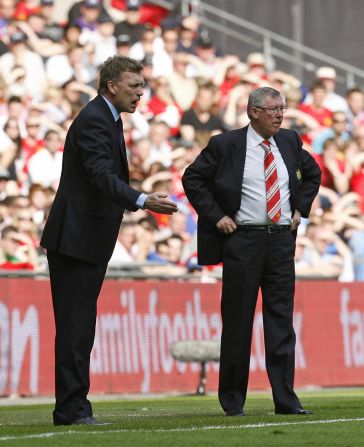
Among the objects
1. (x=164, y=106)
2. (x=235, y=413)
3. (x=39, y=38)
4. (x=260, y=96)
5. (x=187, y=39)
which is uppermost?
Answer: (x=187, y=39)

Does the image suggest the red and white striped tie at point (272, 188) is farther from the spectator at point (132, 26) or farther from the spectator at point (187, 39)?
the spectator at point (187, 39)

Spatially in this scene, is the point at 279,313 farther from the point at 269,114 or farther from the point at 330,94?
the point at 330,94

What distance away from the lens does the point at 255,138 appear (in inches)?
366

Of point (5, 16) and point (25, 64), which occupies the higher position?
point (5, 16)

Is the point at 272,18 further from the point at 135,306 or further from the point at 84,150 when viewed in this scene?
the point at 84,150

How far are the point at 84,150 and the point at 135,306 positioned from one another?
24.2 feet

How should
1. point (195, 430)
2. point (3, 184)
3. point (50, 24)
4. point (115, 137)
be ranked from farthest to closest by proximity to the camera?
point (50, 24), point (3, 184), point (115, 137), point (195, 430)

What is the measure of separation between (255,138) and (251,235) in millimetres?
658

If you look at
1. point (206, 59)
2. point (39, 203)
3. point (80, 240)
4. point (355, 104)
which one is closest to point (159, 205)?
point (80, 240)

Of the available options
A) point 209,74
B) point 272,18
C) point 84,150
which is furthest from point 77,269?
point 272,18

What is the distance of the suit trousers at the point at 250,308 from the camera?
9172 mm

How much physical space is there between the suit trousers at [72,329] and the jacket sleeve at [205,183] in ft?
4.02

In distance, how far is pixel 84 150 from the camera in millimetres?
8055

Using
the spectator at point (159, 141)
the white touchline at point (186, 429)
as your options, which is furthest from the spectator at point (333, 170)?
the white touchline at point (186, 429)
